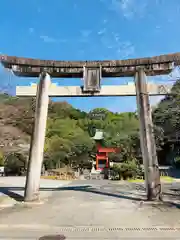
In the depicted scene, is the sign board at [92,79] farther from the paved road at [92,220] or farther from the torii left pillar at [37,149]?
the paved road at [92,220]

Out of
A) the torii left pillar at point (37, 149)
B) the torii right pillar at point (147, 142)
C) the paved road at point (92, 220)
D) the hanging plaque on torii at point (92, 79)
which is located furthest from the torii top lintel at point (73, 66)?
the paved road at point (92, 220)

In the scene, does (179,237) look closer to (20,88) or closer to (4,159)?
(20,88)

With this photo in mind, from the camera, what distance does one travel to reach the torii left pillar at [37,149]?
8.43 m

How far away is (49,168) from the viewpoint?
31.0m

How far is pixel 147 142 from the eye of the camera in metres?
8.58

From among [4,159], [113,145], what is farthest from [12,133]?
[113,145]

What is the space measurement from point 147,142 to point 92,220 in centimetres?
380

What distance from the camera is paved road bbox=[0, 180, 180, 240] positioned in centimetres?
484

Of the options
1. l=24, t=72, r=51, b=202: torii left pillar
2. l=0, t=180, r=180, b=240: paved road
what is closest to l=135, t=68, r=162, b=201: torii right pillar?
l=0, t=180, r=180, b=240: paved road

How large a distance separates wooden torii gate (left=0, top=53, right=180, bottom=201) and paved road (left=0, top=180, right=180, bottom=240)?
1844mm

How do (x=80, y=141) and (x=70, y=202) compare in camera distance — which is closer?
(x=70, y=202)

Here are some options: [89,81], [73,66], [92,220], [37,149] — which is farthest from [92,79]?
[92,220]

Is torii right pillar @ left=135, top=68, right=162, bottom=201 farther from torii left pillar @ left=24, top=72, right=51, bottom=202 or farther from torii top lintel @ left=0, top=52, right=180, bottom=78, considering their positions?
torii left pillar @ left=24, top=72, right=51, bottom=202

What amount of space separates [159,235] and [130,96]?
5897 mm
